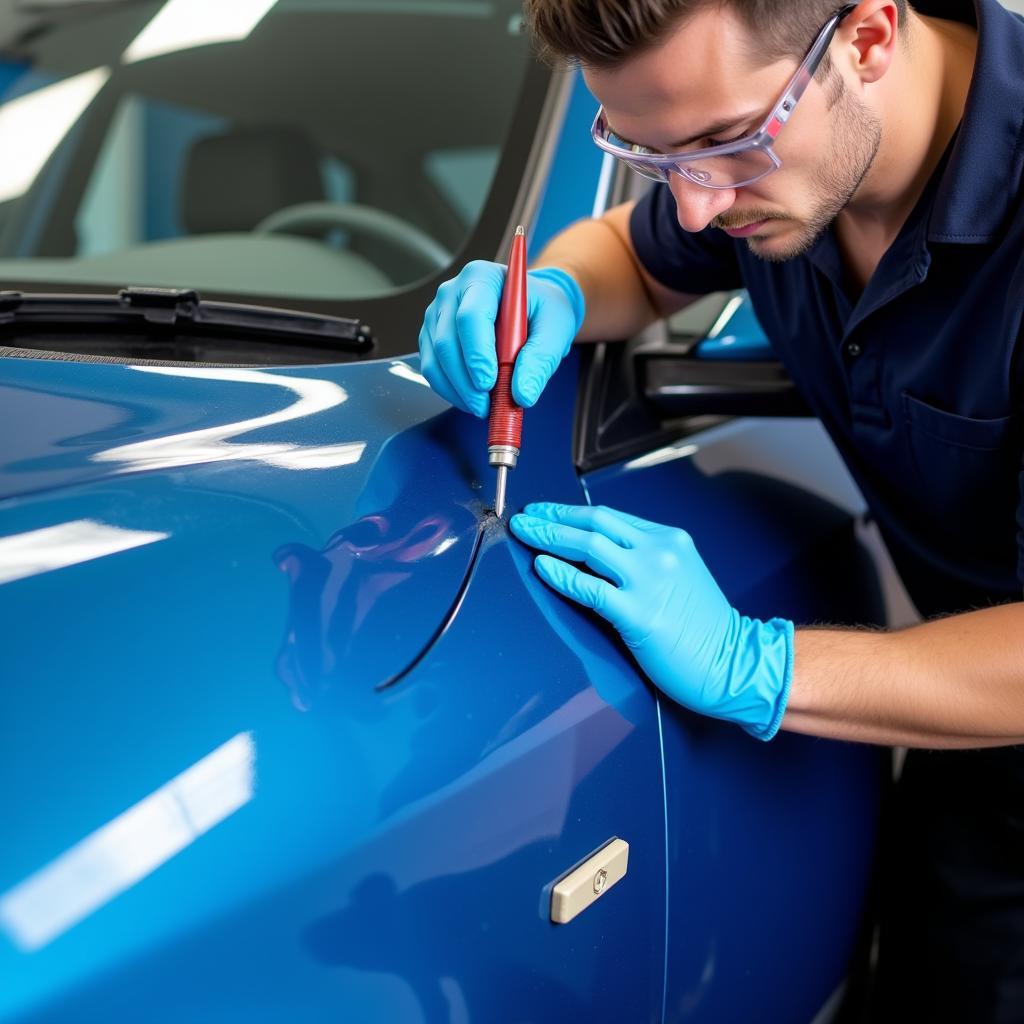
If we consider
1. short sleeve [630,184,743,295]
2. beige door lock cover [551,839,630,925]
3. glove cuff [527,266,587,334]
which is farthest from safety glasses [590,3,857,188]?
beige door lock cover [551,839,630,925]

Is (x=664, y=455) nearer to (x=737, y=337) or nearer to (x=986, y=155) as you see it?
(x=737, y=337)

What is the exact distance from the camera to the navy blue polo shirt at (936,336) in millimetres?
1191

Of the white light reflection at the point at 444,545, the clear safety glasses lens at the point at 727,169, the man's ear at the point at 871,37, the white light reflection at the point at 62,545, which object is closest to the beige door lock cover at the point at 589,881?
the white light reflection at the point at 444,545

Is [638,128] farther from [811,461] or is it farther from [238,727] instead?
[238,727]

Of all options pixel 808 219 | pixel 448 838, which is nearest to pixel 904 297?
pixel 808 219

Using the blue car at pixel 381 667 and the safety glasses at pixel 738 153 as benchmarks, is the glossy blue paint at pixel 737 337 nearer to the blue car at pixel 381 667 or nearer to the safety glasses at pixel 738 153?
the blue car at pixel 381 667

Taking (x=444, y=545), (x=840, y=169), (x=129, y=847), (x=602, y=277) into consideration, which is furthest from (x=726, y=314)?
(x=129, y=847)

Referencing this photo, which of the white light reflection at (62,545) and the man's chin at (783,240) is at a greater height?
the white light reflection at (62,545)

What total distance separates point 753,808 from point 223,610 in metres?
0.58

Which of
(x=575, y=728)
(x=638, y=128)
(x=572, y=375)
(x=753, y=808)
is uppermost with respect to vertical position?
(x=638, y=128)

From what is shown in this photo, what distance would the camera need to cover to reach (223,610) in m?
0.76

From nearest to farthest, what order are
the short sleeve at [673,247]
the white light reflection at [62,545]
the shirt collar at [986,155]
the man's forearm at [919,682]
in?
the white light reflection at [62,545], the man's forearm at [919,682], the shirt collar at [986,155], the short sleeve at [673,247]

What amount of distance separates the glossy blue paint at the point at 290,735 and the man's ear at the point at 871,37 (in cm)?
51

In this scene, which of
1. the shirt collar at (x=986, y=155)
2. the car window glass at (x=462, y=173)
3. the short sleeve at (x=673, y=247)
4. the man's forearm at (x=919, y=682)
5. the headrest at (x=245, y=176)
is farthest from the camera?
the headrest at (x=245, y=176)
